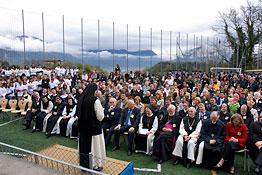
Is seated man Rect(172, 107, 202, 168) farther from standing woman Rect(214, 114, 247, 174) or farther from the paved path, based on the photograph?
the paved path

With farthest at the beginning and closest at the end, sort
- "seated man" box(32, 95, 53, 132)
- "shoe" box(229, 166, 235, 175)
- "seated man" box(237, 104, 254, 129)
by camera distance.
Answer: "seated man" box(32, 95, 53, 132) < "seated man" box(237, 104, 254, 129) < "shoe" box(229, 166, 235, 175)

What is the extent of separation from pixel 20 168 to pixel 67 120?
4021 mm

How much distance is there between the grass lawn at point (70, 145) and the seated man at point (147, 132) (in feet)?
0.70

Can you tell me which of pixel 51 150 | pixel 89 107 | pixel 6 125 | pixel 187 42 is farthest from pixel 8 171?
pixel 187 42

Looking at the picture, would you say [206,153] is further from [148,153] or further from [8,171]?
[8,171]

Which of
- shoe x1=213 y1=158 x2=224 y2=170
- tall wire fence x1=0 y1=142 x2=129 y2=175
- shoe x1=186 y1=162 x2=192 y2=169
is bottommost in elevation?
shoe x1=186 y1=162 x2=192 y2=169

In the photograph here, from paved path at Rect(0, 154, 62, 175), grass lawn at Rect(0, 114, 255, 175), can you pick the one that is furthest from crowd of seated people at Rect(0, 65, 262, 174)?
paved path at Rect(0, 154, 62, 175)

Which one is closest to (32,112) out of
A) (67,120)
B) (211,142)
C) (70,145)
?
(67,120)

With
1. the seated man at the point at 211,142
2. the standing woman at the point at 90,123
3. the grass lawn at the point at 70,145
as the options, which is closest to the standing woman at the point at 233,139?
the seated man at the point at 211,142

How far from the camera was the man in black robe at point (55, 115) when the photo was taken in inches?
289

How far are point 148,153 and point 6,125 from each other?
21.7ft

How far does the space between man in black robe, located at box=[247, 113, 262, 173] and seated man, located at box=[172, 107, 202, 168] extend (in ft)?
4.02

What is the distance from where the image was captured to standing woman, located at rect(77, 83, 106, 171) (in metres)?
3.80

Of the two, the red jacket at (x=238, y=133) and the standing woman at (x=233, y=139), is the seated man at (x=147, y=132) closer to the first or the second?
the standing woman at (x=233, y=139)
